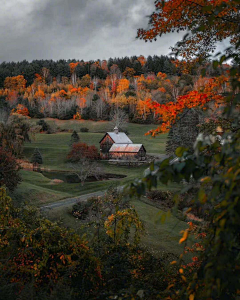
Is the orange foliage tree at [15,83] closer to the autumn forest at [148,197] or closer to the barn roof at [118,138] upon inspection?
the autumn forest at [148,197]

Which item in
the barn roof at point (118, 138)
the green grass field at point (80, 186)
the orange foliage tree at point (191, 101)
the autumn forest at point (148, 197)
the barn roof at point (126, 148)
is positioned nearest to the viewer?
the autumn forest at point (148, 197)

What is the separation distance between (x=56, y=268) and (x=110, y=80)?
114968 millimetres

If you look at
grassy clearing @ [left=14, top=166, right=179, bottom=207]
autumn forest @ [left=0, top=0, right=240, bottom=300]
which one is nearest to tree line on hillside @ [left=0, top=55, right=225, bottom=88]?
autumn forest @ [left=0, top=0, right=240, bottom=300]

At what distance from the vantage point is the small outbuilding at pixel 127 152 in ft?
150

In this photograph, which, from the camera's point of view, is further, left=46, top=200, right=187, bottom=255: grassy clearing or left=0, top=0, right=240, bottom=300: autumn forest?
left=46, top=200, right=187, bottom=255: grassy clearing

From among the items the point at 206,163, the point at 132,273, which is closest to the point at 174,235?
the point at 132,273

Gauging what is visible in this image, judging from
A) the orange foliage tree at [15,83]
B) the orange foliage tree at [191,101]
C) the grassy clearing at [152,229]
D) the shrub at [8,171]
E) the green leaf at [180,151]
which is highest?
the orange foliage tree at [15,83]

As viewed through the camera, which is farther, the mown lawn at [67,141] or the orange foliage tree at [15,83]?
the orange foliage tree at [15,83]

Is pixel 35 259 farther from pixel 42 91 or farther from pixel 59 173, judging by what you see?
pixel 42 91

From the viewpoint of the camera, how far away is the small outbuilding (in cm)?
4562

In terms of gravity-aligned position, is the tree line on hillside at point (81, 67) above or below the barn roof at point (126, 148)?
above

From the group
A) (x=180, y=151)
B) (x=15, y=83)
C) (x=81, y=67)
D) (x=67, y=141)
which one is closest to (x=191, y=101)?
(x=180, y=151)

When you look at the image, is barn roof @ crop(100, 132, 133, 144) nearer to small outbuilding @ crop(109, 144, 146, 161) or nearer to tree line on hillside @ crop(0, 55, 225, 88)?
small outbuilding @ crop(109, 144, 146, 161)

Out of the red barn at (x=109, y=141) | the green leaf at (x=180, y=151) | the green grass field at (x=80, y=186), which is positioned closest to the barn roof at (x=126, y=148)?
the red barn at (x=109, y=141)
